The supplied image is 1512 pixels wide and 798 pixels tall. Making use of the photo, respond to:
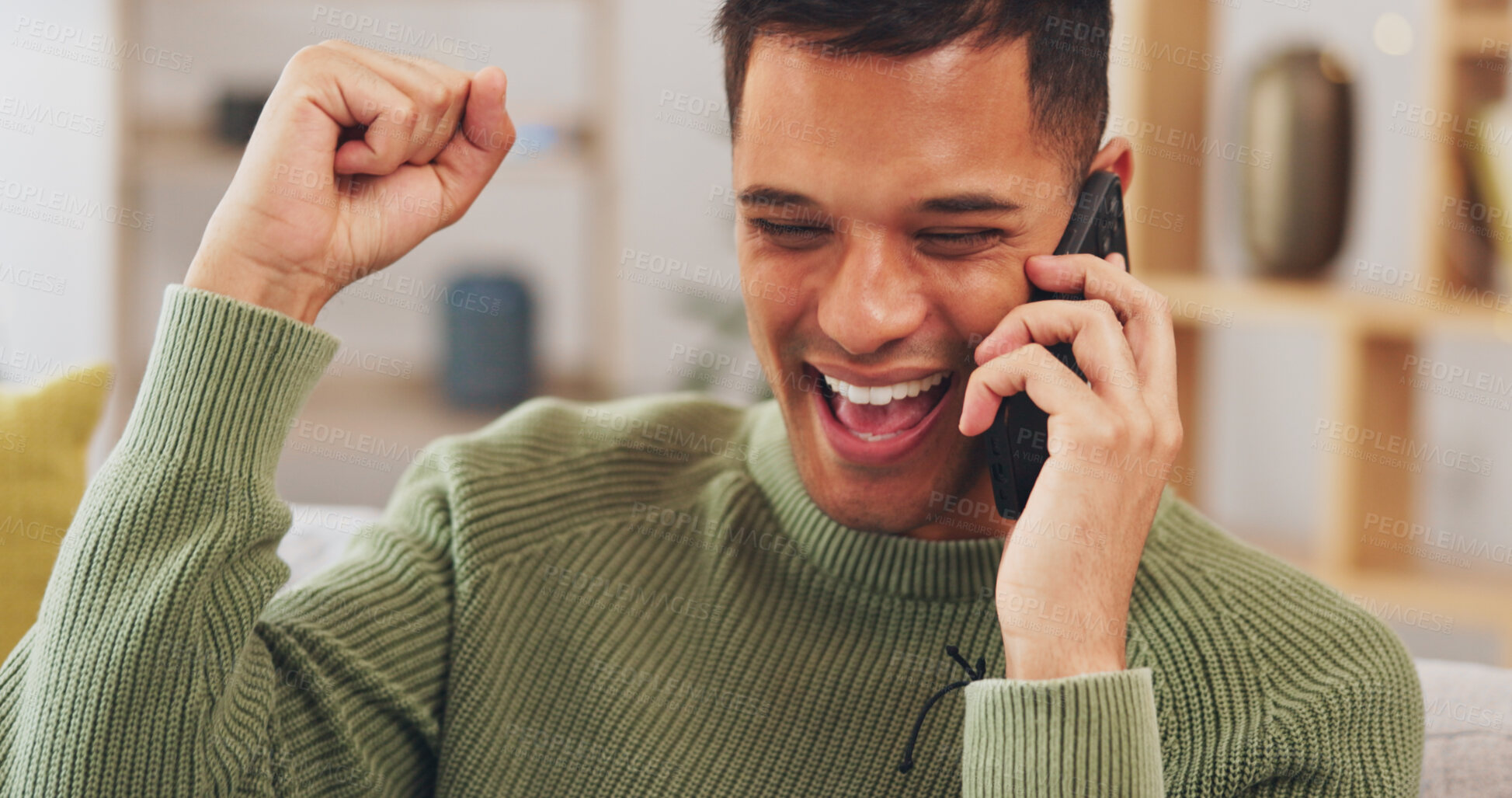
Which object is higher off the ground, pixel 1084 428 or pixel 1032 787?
pixel 1084 428

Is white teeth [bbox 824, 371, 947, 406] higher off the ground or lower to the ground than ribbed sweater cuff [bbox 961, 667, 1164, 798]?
higher

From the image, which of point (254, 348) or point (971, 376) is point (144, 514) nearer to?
point (254, 348)

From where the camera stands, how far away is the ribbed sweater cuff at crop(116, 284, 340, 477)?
870 millimetres

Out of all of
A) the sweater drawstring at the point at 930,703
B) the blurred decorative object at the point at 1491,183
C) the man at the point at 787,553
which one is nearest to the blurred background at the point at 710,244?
the blurred decorative object at the point at 1491,183

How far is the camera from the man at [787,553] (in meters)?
0.86

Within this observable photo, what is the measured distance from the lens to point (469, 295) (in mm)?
3383

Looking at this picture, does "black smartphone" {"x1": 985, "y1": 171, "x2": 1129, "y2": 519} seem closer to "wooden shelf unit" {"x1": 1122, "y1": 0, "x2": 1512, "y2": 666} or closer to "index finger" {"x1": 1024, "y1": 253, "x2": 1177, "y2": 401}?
"index finger" {"x1": 1024, "y1": 253, "x2": 1177, "y2": 401}

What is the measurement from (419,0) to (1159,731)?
3.16 m

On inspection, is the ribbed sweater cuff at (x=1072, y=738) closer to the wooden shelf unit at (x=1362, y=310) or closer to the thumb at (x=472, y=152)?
the thumb at (x=472, y=152)

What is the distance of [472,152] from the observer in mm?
1016

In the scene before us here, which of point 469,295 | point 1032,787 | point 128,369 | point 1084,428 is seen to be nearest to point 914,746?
point 1032,787

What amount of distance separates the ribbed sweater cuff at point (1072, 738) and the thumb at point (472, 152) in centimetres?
55

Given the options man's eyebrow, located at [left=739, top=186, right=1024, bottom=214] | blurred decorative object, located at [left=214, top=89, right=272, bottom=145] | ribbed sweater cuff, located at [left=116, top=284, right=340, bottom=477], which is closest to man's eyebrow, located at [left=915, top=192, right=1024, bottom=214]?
man's eyebrow, located at [left=739, top=186, right=1024, bottom=214]

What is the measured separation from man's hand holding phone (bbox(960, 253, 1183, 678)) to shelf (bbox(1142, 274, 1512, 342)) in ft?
4.01
